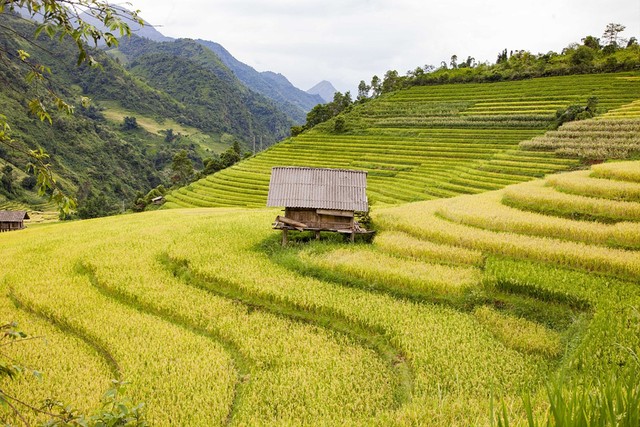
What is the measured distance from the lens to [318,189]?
18.1 m

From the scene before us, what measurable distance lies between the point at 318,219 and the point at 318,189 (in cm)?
136

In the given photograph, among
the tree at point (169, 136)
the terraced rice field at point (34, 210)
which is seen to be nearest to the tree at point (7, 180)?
the terraced rice field at point (34, 210)

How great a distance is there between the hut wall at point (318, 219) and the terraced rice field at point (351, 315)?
1.06m

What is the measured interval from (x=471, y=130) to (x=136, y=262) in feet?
165

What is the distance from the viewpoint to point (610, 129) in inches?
1535

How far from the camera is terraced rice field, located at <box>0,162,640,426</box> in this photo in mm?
7910

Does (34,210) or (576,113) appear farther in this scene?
(34,210)

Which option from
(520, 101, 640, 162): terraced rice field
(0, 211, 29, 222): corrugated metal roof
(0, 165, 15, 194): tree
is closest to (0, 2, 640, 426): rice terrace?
(520, 101, 640, 162): terraced rice field

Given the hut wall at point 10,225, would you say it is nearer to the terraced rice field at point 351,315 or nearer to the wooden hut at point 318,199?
the terraced rice field at point 351,315

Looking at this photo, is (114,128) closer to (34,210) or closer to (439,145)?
(34,210)

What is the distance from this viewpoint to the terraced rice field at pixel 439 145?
38.5 meters

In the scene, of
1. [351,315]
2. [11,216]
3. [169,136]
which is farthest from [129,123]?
[351,315]

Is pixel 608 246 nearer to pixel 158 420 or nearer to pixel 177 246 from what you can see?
pixel 158 420

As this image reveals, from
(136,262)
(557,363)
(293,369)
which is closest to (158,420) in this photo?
(293,369)
